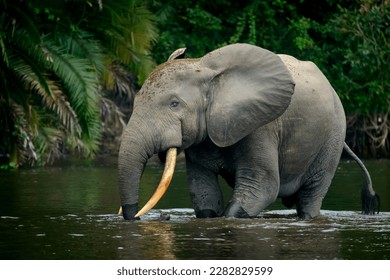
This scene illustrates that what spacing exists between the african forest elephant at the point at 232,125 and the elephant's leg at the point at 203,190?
0.03 feet

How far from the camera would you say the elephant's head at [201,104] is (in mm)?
13664

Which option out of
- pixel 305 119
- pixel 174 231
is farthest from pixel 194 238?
pixel 305 119

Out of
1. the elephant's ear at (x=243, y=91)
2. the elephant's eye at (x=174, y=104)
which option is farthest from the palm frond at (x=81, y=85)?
the elephant's eye at (x=174, y=104)

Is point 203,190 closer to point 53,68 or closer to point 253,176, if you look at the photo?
point 253,176

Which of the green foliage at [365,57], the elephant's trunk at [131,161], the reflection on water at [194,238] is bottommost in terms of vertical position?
the reflection on water at [194,238]

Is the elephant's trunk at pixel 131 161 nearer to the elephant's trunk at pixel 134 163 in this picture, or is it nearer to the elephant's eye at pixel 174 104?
the elephant's trunk at pixel 134 163

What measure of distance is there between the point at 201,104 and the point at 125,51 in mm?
12601

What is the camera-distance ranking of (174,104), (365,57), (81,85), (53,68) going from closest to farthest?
(174,104) → (81,85) → (53,68) → (365,57)

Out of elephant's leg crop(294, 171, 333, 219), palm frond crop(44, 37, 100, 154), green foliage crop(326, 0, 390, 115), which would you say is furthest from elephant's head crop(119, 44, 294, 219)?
green foliage crop(326, 0, 390, 115)

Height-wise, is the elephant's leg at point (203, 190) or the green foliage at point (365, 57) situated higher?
the green foliage at point (365, 57)

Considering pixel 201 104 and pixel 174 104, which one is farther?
pixel 201 104

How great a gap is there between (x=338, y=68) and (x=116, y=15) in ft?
29.6

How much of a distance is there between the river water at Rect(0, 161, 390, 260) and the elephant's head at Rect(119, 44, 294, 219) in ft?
2.23

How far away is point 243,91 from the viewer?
14430 millimetres
